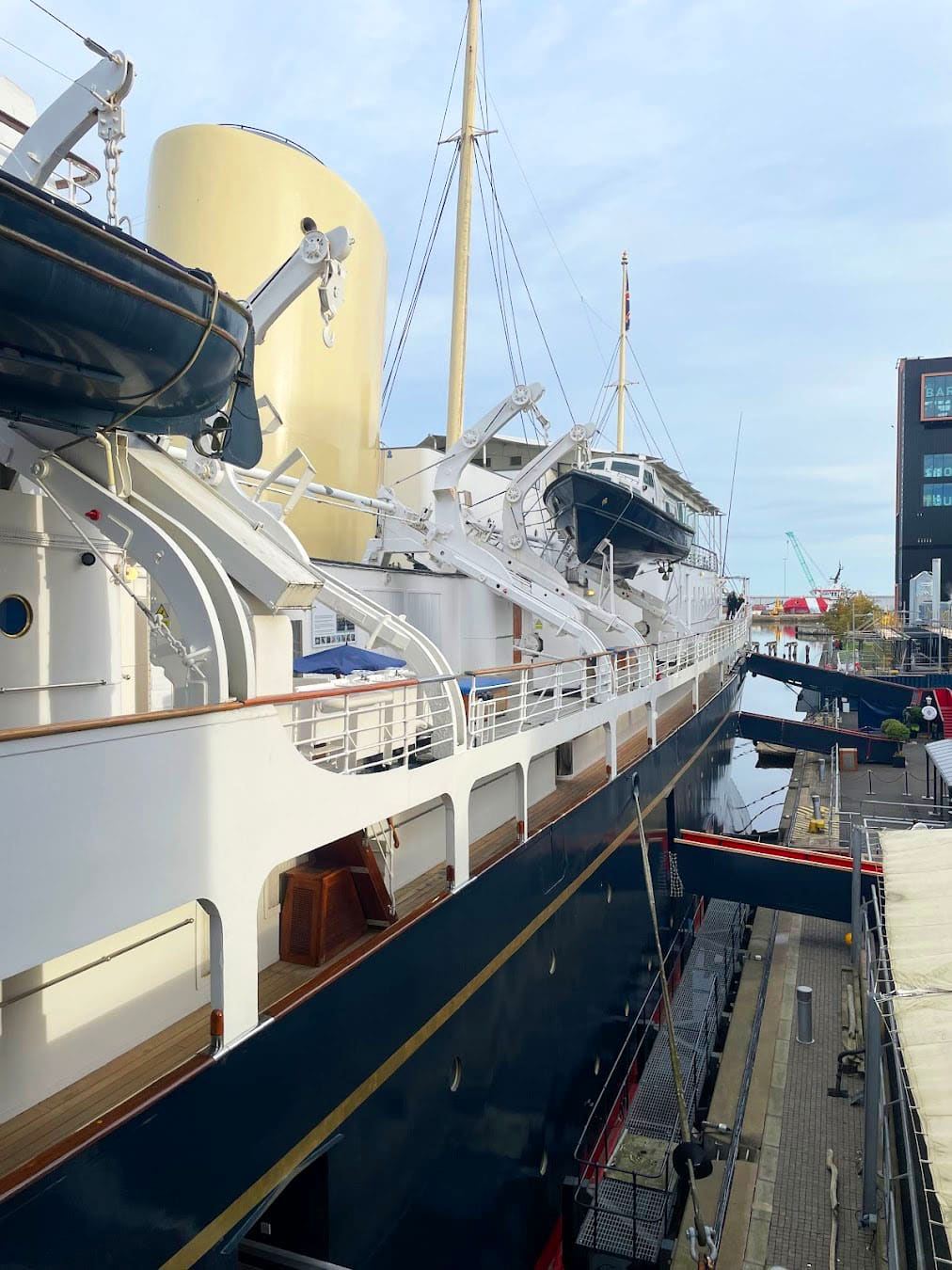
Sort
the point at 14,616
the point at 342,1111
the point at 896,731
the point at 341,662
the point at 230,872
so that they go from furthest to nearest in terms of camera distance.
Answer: the point at 896,731
the point at 341,662
the point at 14,616
the point at 342,1111
the point at 230,872

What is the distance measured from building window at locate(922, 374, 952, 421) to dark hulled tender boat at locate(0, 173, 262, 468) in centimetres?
5696

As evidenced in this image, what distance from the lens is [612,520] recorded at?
691 inches

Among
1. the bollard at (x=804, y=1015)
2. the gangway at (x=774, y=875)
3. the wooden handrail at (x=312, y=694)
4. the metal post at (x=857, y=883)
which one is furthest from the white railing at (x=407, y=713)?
the bollard at (x=804, y=1015)

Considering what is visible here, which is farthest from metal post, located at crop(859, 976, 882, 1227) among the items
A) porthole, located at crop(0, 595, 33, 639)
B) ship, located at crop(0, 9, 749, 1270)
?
porthole, located at crop(0, 595, 33, 639)

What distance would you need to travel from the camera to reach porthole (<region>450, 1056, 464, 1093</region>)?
261 inches

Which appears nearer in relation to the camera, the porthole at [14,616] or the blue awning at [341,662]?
the porthole at [14,616]

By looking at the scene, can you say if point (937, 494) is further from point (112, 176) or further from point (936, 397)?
point (112, 176)

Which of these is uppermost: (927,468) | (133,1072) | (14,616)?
(927,468)

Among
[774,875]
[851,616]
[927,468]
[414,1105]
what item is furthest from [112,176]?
[851,616]

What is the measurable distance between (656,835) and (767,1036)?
340 cm

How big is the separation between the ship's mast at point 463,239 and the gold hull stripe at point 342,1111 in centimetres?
1131

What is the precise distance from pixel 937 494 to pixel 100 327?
2249 inches

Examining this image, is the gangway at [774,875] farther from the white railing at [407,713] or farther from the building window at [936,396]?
the building window at [936,396]

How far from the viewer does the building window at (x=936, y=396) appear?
5156 centimetres
